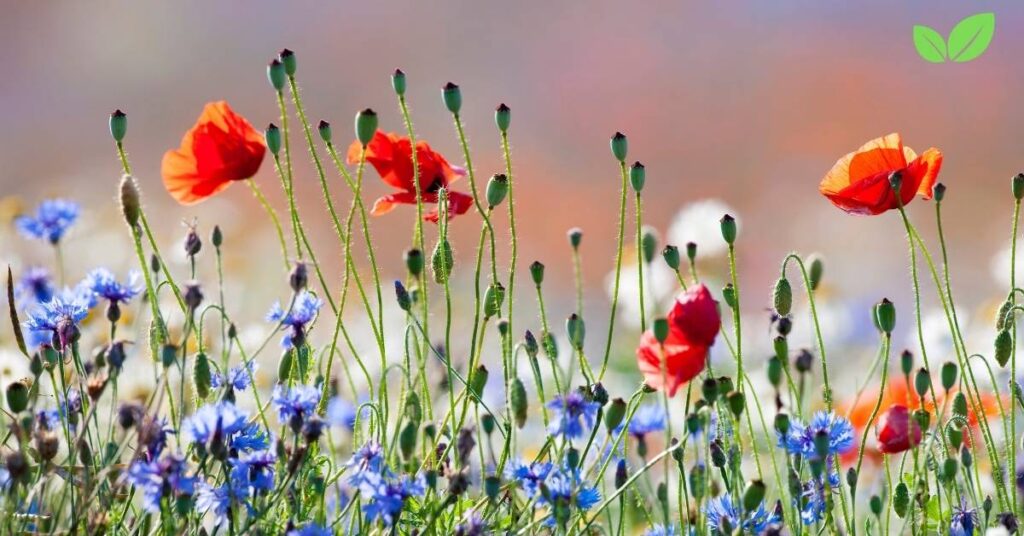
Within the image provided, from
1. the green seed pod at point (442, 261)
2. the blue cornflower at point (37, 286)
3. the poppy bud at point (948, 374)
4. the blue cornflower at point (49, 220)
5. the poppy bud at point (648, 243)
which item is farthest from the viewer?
the blue cornflower at point (37, 286)

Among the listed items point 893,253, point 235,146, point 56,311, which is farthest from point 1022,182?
point 893,253

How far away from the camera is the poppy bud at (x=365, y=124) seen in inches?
60.1

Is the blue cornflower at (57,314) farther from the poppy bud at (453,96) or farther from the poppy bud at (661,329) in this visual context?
the poppy bud at (661,329)

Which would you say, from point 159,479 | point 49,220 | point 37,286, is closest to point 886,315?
point 159,479

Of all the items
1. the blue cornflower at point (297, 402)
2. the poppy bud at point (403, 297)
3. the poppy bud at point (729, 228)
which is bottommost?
the blue cornflower at point (297, 402)

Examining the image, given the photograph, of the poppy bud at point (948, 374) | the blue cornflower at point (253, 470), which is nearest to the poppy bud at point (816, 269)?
the poppy bud at point (948, 374)

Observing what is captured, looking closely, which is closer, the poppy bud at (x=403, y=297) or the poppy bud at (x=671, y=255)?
the poppy bud at (x=403, y=297)

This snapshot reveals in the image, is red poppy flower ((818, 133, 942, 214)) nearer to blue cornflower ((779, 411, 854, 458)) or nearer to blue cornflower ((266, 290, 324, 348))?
blue cornflower ((779, 411, 854, 458))

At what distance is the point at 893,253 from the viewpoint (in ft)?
14.4

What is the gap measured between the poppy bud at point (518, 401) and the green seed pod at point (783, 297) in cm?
40

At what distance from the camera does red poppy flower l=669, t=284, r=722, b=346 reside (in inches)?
52.5

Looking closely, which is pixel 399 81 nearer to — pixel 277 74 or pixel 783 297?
pixel 277 74

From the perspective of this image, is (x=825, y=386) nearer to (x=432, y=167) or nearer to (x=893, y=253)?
(x=432, y=167)

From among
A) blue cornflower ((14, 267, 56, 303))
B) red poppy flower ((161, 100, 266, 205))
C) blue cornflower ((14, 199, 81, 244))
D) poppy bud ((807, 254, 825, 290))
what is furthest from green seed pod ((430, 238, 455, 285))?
blue cornflower ((14, 267, 56, 303))
